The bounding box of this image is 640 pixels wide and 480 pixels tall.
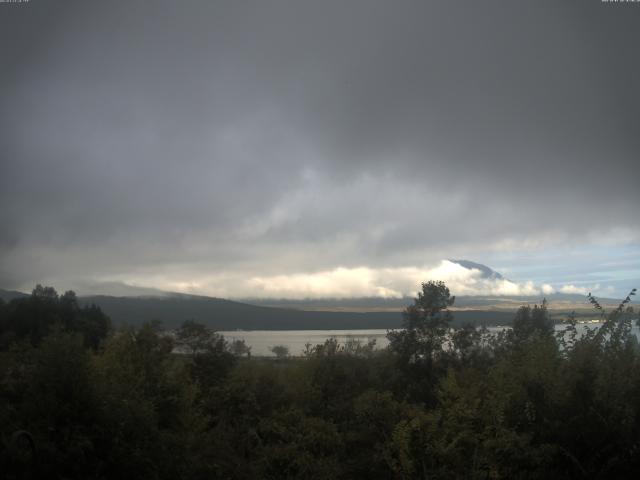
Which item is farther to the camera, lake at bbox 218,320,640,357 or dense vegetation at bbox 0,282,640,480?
lake at bbox 218,320,640,357

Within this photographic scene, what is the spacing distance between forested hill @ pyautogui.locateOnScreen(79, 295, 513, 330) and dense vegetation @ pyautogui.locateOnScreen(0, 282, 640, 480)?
79949 mm

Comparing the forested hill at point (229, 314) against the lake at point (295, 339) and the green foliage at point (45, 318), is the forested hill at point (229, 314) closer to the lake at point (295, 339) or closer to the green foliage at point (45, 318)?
the lake at point (295, 339)

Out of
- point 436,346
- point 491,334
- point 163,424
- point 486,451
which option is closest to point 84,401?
point 163,424

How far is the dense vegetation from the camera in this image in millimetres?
15789

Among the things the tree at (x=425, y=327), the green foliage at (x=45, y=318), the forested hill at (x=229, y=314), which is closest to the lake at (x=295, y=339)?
the forested hill at (x=229, y=314)

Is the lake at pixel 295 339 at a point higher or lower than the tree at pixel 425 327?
lower

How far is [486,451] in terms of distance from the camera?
22234 mm

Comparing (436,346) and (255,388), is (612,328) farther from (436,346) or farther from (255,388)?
(255,388)

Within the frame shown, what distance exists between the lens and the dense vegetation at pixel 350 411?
51.8 ft

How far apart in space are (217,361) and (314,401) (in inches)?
503

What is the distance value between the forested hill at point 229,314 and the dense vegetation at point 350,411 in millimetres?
79949

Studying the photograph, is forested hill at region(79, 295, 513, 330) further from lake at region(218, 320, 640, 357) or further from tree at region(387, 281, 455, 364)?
tree at region(387, 281, 455, 364)

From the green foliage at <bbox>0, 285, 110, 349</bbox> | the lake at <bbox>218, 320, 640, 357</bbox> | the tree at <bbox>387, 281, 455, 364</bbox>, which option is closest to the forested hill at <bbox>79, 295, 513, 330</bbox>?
the lake at <bbox>218, 320, 640, 357</bbox>

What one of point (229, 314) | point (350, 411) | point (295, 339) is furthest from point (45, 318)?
point (229, 314)
